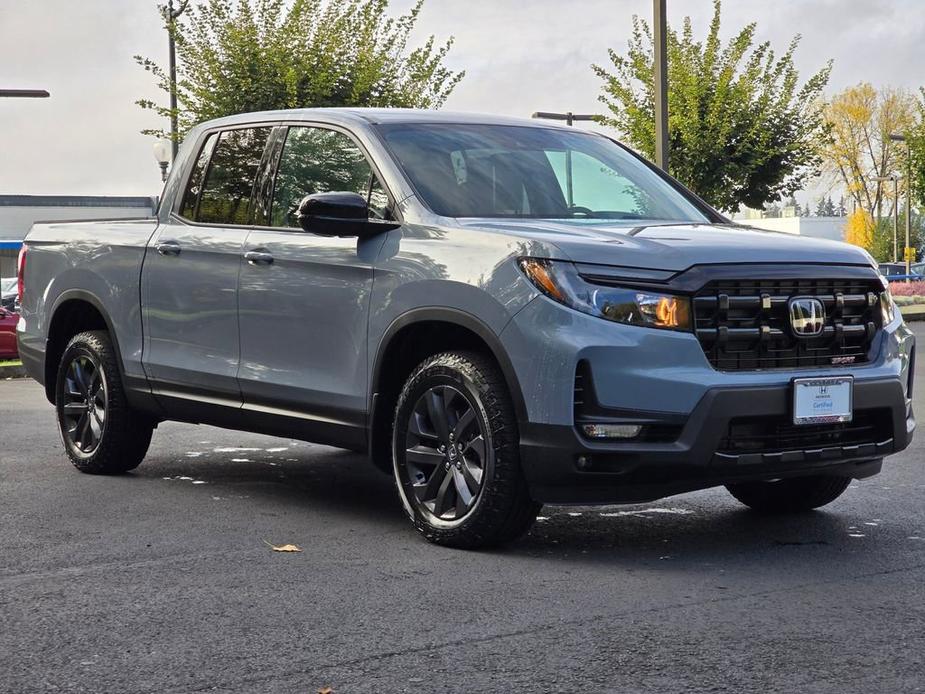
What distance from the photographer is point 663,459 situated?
18.4ft

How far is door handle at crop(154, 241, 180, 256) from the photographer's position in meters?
7.57

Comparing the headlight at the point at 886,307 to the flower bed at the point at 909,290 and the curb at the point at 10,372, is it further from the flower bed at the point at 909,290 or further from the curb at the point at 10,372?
the flower bed at the point at 909,290

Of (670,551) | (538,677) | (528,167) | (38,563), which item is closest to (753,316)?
(670,551)

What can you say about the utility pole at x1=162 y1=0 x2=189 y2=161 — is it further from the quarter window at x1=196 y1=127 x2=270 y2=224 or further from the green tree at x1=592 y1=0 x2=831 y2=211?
the quarter window at x1=196 y1=127 x2=270 y2=224

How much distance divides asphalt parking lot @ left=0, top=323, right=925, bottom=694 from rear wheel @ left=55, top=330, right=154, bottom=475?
0.27 m

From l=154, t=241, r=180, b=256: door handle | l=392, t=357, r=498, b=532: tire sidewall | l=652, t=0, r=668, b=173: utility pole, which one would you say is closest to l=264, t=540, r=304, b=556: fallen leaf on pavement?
l=392, t=357, r=498, b=532: tire sidewall

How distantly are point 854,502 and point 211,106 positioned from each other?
22.8m

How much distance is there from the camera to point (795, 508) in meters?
7.10

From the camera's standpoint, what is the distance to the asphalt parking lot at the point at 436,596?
427 centimetres

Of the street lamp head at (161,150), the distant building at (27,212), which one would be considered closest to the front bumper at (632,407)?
the street lamp head at (161,150)

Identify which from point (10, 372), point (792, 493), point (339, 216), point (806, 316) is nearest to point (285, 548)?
point (339, 216)

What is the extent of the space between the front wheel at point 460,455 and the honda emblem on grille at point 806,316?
1.14m

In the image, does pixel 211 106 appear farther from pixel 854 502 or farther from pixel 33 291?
pixel 854 502

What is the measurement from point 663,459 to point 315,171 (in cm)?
243
